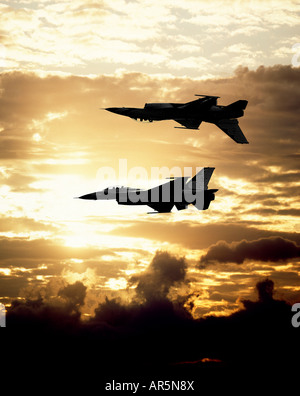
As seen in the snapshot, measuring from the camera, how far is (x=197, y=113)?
4186 inches

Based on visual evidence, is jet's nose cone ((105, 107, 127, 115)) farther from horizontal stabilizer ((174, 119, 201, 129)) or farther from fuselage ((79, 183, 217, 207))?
fuselage ((79, 183, 217, 207))

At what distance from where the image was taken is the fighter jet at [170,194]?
10166 cm

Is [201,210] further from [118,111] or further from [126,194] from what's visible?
[118,111]

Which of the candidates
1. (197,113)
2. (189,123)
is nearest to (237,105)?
(197,113)

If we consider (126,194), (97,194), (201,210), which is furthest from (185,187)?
(97,194)

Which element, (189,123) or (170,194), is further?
(189,123)

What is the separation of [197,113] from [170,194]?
65.4ft

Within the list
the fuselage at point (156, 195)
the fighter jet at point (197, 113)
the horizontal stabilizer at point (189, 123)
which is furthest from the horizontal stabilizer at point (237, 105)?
the fuselage at point (156, 195)

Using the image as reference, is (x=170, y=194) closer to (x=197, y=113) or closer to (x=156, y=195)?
(x=156, y=195)

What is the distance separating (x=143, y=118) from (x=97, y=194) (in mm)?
20054

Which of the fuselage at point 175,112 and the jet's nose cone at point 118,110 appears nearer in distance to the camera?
the fuselage at point 175,112

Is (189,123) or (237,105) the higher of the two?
(237,105)

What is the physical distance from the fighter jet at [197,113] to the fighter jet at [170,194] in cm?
1153

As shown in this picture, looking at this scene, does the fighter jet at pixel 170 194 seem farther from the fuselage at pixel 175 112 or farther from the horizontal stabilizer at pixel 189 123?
the fuselage at pixel 175 112
